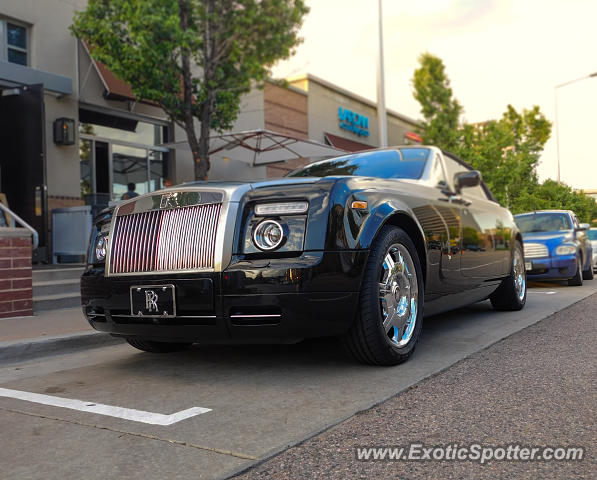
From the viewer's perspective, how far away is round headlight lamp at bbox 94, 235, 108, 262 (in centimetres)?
390

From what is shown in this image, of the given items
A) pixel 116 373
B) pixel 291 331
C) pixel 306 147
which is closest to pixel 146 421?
pixel 291 331

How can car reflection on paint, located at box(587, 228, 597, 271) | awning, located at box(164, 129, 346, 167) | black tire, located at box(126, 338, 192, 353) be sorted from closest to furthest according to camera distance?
black tire, located at box(126, 338, 192, 353)
awning, located at box(164, 129, 346, 167)
car reflection on paint, located at box(587, 228, 597, 271)

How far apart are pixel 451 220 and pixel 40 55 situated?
9855 mm

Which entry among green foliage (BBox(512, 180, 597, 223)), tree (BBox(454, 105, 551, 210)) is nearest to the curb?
tree (BBox(454, 105, 551, 210))

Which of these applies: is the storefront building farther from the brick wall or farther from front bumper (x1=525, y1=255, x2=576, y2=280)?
front bumper (x1=525, y1=255, x2=576, y2=280)

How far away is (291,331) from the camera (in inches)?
127

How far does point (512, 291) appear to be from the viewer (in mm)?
6191

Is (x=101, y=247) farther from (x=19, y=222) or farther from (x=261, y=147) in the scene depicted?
(x=261, y=147)

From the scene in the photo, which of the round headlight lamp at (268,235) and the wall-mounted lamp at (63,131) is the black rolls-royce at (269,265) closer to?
the round headlight lamp at (268,235)

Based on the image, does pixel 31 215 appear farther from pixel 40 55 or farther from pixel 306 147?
pixel 306 147

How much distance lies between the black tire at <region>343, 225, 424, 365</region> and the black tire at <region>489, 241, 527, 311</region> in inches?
109

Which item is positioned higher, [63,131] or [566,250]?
[63,131]

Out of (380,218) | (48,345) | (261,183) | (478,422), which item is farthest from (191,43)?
(478,422)

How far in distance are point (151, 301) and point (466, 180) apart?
2.84 metres
